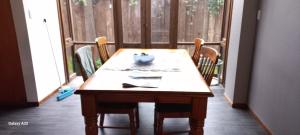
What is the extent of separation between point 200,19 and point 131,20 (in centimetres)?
112

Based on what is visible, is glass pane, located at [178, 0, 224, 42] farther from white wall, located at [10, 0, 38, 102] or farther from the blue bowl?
white wall, located at [10, 0, 38, 102]

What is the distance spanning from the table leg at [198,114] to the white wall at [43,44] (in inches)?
85.1

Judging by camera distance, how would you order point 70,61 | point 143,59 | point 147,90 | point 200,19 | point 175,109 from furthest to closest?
point 70,61 < point 200,19 < point 143,59 < point 175,109 < point 147,90

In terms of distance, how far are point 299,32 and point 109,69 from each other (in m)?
1.59

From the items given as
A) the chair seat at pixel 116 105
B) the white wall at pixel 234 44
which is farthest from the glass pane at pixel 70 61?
the white wall at pixel 234 44

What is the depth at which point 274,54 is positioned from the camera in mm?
2129

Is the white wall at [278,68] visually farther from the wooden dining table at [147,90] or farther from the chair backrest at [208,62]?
the wooden dining table at [147,90]

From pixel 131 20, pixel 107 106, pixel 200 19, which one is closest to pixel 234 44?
pixel 200 19

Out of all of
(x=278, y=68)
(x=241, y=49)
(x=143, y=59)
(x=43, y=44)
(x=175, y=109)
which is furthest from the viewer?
(x=43, y=44)

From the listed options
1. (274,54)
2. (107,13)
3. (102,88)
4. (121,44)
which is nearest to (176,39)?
(121,44)

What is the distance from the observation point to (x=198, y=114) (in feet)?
5.21

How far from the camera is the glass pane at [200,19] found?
3490mm

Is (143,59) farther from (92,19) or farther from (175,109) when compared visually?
(92,19)

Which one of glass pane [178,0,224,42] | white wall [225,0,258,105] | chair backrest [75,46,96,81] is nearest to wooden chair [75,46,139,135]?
chair backrest [75,46,96,81]
